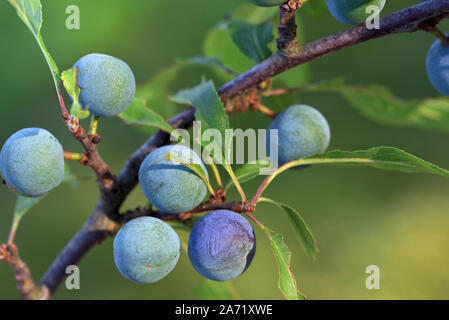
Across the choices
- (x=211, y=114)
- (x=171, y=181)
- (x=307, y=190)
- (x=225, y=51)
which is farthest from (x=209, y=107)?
(x=307, y=190)

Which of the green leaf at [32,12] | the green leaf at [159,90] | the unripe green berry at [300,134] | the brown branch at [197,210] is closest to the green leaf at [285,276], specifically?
the brown branch at [197,210]

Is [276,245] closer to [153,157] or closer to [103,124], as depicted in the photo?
[153,157]

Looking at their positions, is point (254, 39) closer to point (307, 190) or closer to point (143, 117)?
point (143, 117)

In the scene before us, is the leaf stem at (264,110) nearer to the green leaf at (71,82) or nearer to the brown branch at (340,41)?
the brown branch at (340,41)

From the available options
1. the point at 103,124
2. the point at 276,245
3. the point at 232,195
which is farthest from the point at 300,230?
the point at 103,124

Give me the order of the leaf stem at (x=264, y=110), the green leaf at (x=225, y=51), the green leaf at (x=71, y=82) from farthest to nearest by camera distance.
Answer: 1. the green leaf at (x=225, y=51)
2. the leaf stem at (x=264, y=110)
3. the green leaf at (x=71, y=82)
